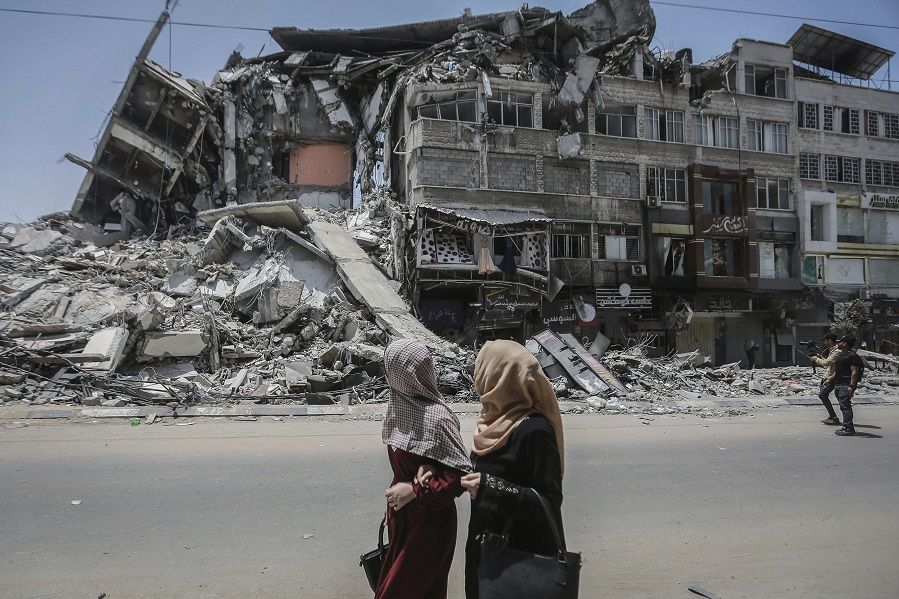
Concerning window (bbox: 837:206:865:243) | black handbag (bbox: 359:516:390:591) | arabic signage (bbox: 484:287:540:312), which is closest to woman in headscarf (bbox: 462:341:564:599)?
black handbag (bbox: 359:516:390:591)

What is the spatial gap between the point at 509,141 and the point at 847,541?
2031cm

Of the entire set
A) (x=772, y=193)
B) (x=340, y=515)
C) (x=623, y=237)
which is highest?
(x=772, y=193)

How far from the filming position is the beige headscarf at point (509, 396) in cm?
224

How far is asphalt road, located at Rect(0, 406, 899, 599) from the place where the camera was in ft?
11.3

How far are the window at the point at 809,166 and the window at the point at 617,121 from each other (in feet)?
31.5

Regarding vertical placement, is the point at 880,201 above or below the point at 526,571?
above

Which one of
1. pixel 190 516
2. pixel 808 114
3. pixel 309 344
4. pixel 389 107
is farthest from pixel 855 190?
pixel 190 516

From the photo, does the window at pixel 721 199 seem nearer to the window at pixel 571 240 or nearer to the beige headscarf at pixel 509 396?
the window at pixel 571 240

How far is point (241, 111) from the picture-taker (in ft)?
87.9

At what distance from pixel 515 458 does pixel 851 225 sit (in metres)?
33.0

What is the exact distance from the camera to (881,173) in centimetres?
2867

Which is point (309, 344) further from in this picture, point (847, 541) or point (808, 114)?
point (808, 114)

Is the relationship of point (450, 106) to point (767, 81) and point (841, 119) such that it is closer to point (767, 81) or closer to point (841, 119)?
point (767, 81)

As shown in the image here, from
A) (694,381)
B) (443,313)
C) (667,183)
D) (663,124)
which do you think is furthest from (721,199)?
(443,313)
